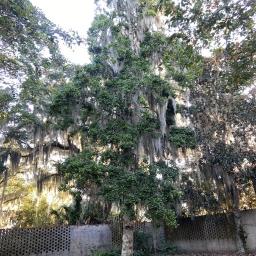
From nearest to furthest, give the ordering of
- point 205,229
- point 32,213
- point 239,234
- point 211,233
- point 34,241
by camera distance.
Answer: point 34,241, point 239,234, point 211,233, point 205,229, point 32,213

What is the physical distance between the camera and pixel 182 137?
955 centimetres

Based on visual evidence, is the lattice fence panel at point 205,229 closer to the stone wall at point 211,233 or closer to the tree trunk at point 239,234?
the stone wall at point 211,233

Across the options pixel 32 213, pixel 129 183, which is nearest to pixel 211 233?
→ pixel 129 183

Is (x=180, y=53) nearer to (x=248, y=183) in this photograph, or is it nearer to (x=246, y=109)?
(x=246, y=109)

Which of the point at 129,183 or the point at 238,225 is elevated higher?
the point at 129,183

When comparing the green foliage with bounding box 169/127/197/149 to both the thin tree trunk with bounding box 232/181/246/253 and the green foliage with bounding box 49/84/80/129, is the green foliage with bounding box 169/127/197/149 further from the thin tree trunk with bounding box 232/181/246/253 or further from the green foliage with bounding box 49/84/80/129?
the green foliage with bounding box 49/84/80/129

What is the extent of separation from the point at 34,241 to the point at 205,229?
5903 millimetres

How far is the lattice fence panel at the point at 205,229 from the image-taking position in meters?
11.0

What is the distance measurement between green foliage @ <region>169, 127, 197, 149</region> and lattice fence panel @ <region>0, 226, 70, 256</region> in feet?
15.3

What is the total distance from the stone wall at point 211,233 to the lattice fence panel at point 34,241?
4532mm

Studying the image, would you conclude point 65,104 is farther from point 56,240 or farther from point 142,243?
point 142,243

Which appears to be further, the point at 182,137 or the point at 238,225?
the point at 238,225

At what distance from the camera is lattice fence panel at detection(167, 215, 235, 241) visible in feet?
36.0

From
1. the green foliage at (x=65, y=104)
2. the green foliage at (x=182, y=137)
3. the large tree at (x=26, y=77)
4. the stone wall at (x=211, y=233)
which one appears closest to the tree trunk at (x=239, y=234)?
the stone wall at (x=211, y=233)
